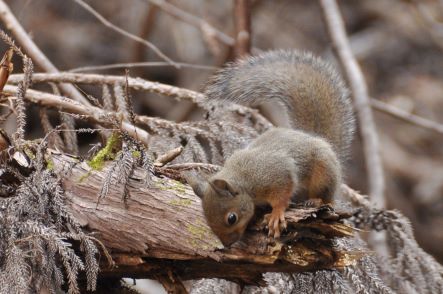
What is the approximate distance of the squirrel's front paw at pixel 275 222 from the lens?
1916 millimetres

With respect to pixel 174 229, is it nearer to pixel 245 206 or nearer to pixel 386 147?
pixel 245 206

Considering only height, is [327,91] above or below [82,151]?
below

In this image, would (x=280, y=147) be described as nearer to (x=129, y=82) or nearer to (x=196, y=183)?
(x=196, y=183)

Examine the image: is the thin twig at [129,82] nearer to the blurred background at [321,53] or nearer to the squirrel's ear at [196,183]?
the squirrel's ear at [196,183]

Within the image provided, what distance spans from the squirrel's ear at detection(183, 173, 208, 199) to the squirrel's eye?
10cm

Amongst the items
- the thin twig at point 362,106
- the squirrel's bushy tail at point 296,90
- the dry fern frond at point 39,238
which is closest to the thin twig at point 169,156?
the dry fern frond at point 39,238

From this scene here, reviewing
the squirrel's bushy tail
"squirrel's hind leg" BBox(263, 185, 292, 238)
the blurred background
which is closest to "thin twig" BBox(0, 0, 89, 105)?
the squirrel's bushy tail

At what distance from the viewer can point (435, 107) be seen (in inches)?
248

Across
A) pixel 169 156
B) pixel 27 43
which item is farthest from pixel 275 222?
pixel 27 43

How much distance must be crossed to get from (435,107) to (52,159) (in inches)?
187

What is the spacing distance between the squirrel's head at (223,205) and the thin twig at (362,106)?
101cm

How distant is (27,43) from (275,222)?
1629 mm

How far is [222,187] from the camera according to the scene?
2227mm

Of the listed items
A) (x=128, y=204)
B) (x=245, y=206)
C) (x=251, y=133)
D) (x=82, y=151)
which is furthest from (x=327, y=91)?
(x=82, y=151)
